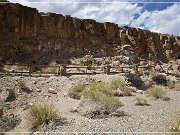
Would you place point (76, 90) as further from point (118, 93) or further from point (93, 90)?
point (118, 93)

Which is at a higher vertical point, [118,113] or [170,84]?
[170,84]

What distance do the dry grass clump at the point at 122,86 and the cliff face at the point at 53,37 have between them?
717 inches

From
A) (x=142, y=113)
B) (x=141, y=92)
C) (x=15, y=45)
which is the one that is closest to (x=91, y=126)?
(x=142, y=113)

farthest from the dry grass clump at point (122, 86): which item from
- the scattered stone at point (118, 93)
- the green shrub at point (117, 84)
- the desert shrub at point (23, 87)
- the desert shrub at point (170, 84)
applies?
the desert shrub at point (23, 87)

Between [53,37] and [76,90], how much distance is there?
92.3ft

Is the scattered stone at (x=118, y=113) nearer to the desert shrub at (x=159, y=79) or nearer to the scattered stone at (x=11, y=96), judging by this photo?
the scattered stone at (x=11, y=96)

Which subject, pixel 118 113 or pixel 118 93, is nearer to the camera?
pixel 118 113

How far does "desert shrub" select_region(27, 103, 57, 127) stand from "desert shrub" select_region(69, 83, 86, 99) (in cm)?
542

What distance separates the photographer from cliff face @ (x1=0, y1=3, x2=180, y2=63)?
44.3m

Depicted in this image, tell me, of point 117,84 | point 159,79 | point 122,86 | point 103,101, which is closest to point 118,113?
point 103,101

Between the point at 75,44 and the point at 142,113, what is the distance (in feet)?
113

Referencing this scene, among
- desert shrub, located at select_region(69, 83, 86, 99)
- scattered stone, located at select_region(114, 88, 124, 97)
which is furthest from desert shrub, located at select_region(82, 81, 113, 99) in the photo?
scattered stone, located at select_region(114, 88, 124, 97)

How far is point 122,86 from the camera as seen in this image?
24766mm

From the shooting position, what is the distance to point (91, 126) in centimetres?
1445
